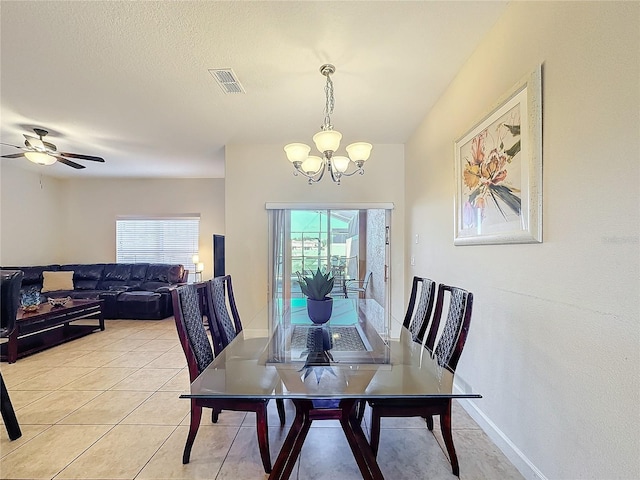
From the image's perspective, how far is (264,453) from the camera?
173cm

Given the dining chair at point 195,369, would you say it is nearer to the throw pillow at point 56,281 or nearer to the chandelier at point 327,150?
the chandelier at point 327,150

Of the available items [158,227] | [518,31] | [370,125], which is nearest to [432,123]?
[370,125]

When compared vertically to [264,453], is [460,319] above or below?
above

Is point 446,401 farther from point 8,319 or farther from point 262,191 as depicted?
point 262,191

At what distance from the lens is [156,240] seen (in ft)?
21.4

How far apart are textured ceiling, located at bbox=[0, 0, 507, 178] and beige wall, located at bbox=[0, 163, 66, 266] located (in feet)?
7.06

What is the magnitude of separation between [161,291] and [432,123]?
5.03 meters

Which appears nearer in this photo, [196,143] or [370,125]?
[370,125]

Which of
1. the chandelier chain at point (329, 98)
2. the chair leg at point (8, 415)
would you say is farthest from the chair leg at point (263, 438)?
the chandelier chain at point (329, 98)

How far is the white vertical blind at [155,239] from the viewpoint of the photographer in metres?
6.47

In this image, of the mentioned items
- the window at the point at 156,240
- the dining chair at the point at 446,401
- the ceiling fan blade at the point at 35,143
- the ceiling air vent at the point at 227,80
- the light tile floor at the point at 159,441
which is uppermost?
the ceiling air vent at the point at 227,80

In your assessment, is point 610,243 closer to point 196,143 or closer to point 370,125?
point 370,125

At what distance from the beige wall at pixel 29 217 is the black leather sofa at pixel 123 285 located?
352 millimetres

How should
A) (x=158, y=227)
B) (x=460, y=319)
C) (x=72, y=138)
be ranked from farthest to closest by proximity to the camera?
(x=158, y=227), (x=72, y=138), (x=460, y=319)
